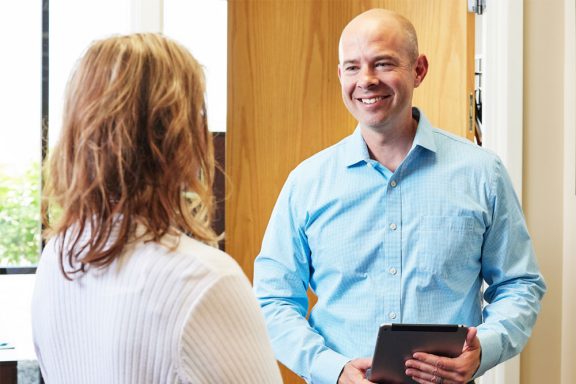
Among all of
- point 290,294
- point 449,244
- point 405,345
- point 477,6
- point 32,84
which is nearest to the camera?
point 405,345

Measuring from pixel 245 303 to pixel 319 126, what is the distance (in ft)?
5.67

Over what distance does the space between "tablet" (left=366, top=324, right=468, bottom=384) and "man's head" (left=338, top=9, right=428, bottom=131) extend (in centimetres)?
55

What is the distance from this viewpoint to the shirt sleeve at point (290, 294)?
1781 mm

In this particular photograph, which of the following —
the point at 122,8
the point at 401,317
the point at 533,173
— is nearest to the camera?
the point at 401,317

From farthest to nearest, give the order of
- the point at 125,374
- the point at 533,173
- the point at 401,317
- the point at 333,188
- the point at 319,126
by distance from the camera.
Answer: the point at 319,126, the point at 533,173, the point at 333,188, the point at 401,317, the point at 125,374

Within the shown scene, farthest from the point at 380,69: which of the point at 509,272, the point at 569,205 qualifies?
the point at 569,205

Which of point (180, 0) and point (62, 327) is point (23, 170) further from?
point (62, 327)

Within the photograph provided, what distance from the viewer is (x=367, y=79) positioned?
185 cm

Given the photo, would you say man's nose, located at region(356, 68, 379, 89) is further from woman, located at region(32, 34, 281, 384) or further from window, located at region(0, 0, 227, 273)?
window, located at region(0, 0, 227, 273)

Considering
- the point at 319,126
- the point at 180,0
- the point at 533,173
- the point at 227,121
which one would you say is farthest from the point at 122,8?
the point at 533,173

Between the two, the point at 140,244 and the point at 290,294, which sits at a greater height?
the point at 140,244

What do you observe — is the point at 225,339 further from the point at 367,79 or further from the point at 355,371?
the point at 367,79

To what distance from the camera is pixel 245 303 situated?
960mm

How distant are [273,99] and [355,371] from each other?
3.90 feet
